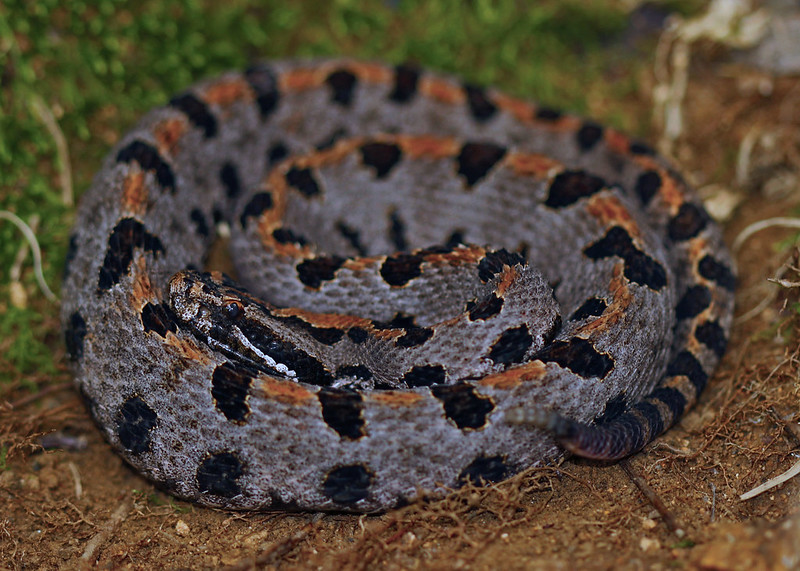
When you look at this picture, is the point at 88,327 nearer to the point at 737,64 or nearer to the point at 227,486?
the point at 227,486

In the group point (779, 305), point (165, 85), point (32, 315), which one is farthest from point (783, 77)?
point (32, 315)

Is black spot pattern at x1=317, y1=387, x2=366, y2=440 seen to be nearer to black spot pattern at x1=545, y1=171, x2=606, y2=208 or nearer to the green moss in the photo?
black spot pattern at x1=545, y1=171, x2=606, y2=208

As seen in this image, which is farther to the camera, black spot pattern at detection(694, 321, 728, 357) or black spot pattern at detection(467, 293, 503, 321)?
black spot pattern at detection(694, 321, 728, 357)

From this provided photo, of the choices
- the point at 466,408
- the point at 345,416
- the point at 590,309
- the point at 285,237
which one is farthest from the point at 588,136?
the point at 345,416

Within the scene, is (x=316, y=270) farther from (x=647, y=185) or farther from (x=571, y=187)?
(x=647, y=185)

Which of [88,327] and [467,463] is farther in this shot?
[88,327]

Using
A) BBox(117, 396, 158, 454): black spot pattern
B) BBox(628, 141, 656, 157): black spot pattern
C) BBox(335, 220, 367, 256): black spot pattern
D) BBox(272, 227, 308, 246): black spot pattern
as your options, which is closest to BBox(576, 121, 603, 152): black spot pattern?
→ BBox(628, 141, 656, 157): black spot pattern
